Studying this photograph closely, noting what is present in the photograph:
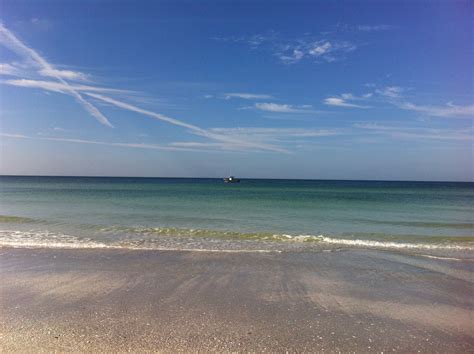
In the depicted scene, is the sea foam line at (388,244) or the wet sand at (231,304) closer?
the wet sand at (231,304)

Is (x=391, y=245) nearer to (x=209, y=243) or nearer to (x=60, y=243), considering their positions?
(x=209, y=243)

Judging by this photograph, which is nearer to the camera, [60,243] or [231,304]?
[231,304]

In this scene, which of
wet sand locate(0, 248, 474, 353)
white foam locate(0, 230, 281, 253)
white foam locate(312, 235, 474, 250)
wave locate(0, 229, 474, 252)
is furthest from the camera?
white foam locate(312, 235, 474, 250)

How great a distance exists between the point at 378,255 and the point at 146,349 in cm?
929

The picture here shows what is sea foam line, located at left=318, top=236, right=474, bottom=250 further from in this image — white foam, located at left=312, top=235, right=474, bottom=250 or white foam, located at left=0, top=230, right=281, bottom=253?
white foam, located at left=0, top=230, right=281, bottom=253

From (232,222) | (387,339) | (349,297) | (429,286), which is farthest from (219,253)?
(232,222)

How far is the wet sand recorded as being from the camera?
537 cm

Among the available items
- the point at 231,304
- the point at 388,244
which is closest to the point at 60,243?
the point at 231,304

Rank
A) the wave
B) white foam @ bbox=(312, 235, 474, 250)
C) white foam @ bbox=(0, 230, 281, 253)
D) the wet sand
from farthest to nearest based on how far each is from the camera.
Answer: white foam @ bbox=(312, 235, 474, 250) → the wave → white foam @ bbox=(0, 230, 281, 253) → the wet sand

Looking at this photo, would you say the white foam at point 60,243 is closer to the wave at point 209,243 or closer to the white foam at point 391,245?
the wave at point 209,243

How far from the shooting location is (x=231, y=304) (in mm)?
6879

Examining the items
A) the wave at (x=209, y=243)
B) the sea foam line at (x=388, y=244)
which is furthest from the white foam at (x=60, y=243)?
the sea foam line at (x=388, y=244)

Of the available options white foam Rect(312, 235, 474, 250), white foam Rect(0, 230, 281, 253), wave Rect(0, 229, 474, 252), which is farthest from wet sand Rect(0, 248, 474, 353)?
white foam Rect(312, 235, 474, 250)

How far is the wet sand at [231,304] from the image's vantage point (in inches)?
211
